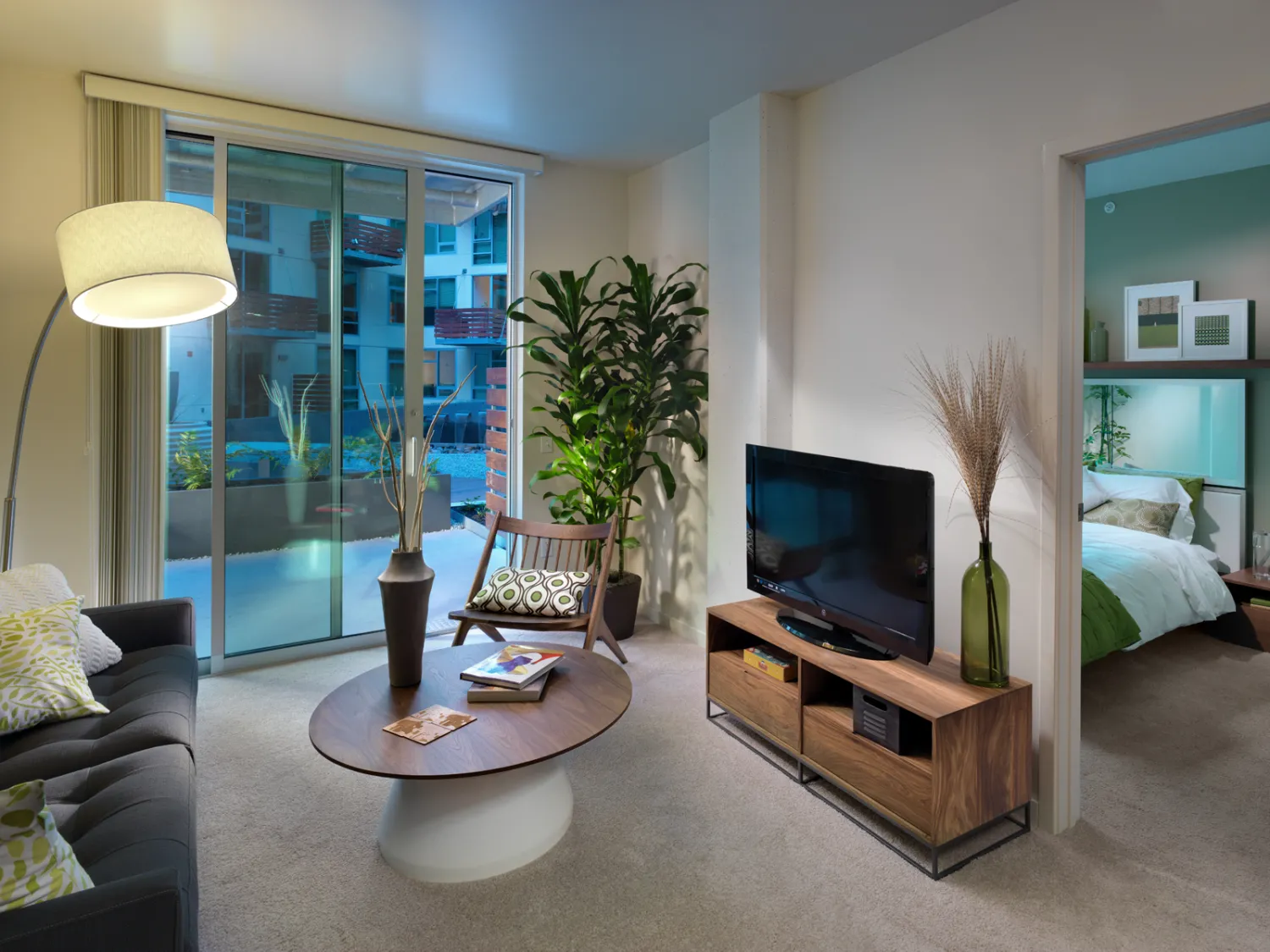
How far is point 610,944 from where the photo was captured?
1.82m

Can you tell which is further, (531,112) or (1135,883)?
(531,112)

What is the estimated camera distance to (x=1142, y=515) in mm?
4273

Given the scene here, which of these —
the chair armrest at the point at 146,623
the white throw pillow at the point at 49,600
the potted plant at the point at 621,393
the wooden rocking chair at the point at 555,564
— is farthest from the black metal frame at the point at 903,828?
the white throw pillow at the point at 49,600

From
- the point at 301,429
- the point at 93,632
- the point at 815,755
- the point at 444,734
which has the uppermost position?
the point at 301,429

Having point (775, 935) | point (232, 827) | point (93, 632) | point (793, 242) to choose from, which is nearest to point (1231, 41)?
point (793, 242)

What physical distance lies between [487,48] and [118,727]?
260 cm

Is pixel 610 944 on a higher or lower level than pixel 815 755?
lower

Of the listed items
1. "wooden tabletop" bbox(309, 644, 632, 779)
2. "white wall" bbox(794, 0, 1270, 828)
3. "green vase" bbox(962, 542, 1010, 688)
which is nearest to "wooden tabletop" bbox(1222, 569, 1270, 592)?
"white wall" bbox(794, 0, 1270, 828)

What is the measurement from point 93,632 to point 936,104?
3436 millimetres

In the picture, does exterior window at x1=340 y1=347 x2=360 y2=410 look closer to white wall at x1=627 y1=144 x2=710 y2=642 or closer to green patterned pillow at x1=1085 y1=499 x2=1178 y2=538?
white wall at x1=627 y1=144 x2=710 y2=642

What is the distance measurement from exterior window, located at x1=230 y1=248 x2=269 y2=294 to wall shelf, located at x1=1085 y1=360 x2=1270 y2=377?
4858mm

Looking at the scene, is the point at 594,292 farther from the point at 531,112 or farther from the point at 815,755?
the point at 815,755

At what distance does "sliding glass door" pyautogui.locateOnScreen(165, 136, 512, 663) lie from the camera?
11.8ft

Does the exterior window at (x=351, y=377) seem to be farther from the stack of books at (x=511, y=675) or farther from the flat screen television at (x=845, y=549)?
the flat screen television at (x=845, y=549)
